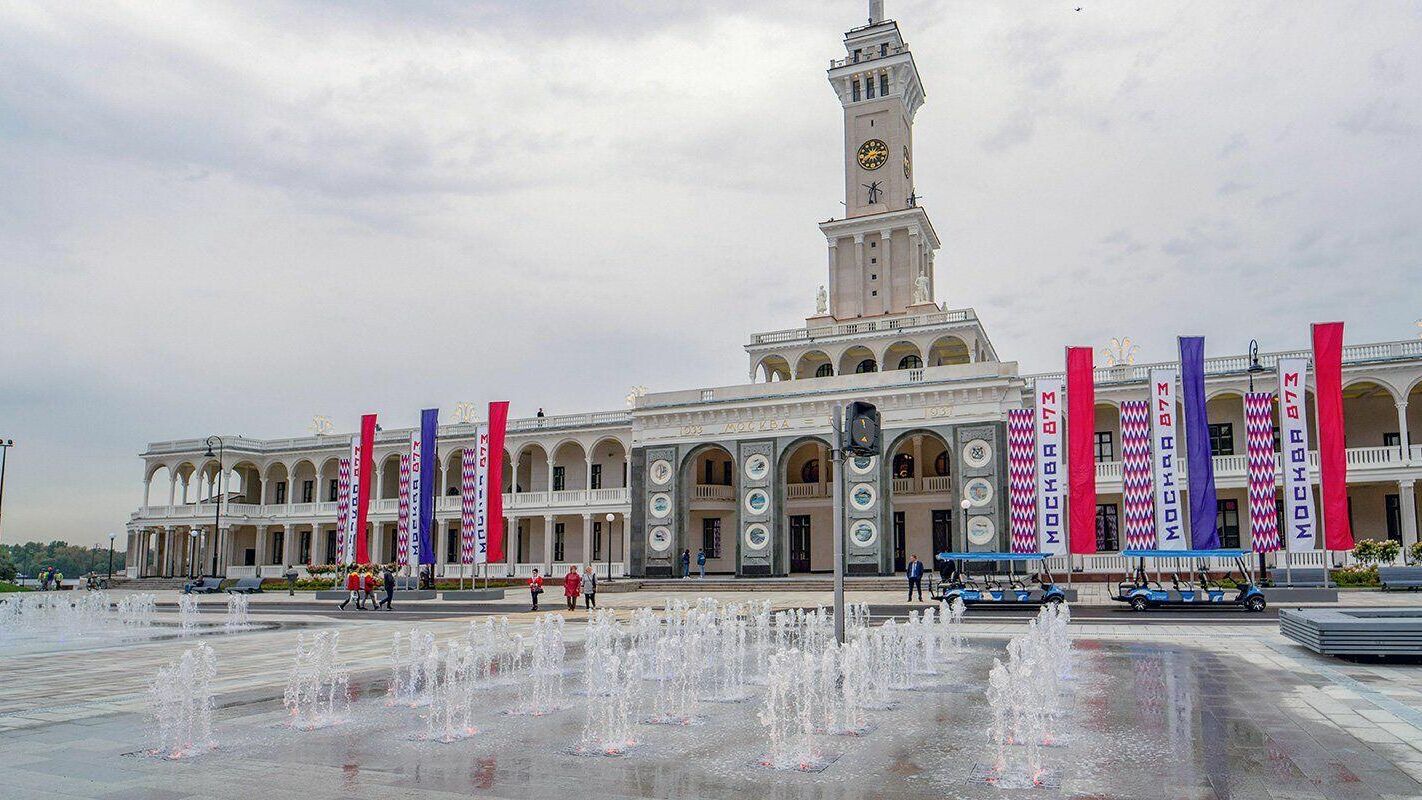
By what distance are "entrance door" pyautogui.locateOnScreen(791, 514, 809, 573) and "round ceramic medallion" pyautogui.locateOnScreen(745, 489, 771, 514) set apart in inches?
237

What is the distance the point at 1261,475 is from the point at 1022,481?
27.4 ft

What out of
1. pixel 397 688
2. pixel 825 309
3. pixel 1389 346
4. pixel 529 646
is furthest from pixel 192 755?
pixel 825 309

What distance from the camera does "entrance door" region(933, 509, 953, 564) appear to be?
153 feet

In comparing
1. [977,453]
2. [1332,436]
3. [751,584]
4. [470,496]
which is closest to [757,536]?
[751,584]

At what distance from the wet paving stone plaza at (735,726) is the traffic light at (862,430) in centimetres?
244

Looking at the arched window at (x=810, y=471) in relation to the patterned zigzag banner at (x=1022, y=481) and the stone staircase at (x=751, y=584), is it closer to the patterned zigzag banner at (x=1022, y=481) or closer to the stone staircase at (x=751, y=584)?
the stone staircase at (x=751, y=584)

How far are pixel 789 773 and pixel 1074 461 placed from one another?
94.3ft

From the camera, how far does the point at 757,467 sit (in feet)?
149

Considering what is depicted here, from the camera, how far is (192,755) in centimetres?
865

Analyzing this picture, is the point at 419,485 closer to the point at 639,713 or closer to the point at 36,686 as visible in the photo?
the point at 36,686

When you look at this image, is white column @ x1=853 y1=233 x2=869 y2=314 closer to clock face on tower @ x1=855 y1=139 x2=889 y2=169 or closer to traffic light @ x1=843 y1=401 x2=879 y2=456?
clock face on tower @ x1=855 y1=139 x2=889 y2=169

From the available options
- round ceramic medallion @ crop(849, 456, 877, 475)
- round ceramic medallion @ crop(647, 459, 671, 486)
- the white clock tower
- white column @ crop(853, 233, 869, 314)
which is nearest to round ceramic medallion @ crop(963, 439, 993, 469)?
round ceramic medallion @ crop(849, 456, 877, 475)

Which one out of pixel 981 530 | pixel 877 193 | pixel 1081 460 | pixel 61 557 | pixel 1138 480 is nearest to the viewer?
pixel 1081 460

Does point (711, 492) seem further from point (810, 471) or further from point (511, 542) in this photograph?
point (511, 542)
